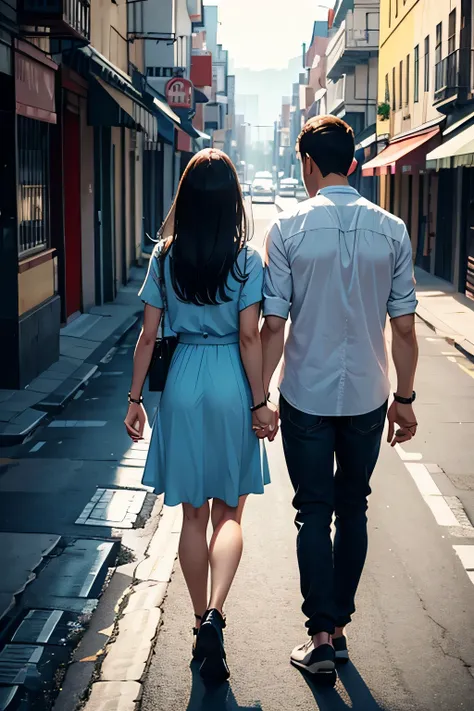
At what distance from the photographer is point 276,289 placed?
13.8 ft

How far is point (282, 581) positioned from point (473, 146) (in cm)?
1390


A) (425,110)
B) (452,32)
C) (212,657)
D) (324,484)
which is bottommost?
(212,657)

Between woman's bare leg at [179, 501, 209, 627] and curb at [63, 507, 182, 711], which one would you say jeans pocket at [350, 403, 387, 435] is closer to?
woman's bare leg at [179, 501, 209, 627]

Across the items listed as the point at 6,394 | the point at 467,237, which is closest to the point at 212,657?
the point at 6,394

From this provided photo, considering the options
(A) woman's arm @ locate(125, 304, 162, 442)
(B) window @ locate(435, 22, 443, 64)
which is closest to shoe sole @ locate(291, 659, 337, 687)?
(A) woman's arm @ locate(125, 304, 162, 442)

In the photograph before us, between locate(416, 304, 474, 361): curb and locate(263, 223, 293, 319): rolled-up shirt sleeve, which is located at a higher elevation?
locate(263, 223, 293, 319): rolled-up shirt sleeve

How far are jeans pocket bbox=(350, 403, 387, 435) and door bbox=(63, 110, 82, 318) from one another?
12271 mm

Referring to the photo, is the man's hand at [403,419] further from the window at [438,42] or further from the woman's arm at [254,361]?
the window at [438,42]

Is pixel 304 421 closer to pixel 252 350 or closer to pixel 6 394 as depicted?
pixel 252 350

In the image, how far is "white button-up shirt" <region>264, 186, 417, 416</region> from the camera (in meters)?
4.14

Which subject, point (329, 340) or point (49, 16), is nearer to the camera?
point (329, 340)

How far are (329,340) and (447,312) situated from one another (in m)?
15.0

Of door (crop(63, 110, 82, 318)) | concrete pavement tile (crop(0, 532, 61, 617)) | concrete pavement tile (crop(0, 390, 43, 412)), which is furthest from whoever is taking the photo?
door (crop(63, 110, 82, 318))

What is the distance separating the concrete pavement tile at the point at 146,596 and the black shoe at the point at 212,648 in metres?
0.85
